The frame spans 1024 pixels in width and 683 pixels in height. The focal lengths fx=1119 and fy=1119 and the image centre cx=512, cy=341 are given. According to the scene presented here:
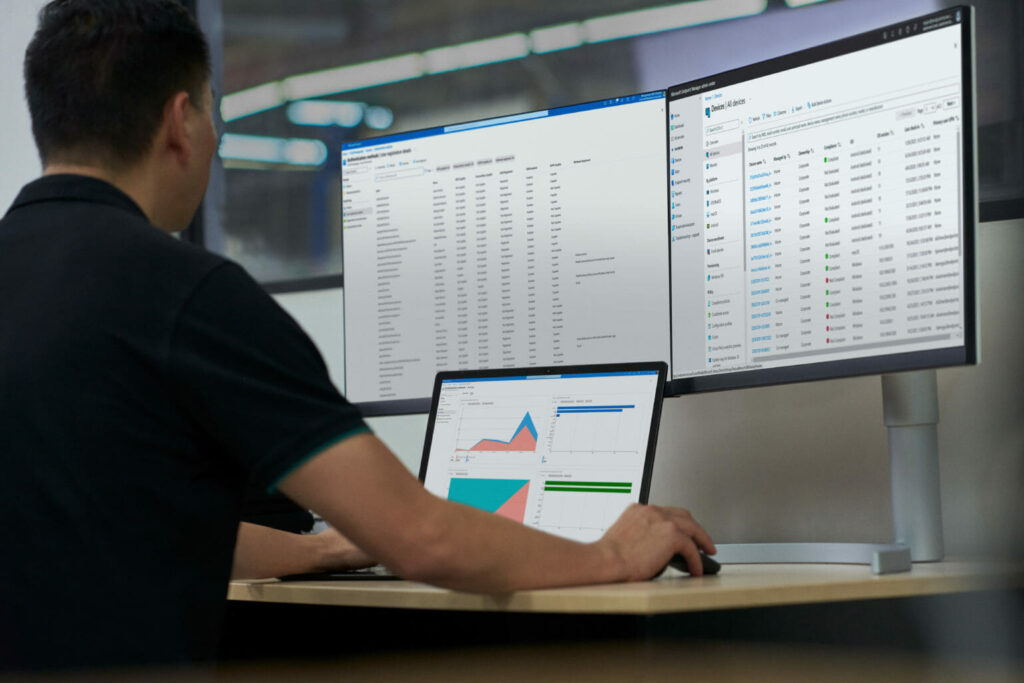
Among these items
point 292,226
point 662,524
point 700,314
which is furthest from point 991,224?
point 292,226

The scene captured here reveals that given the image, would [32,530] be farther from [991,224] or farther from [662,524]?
[991,224]

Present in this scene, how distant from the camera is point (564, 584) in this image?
1.05m

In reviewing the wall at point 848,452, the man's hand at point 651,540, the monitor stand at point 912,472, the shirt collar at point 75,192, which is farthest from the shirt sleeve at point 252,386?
the wall at point 848,452

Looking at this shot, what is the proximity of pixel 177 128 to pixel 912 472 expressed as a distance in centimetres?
91

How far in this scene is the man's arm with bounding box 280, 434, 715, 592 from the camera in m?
0.96

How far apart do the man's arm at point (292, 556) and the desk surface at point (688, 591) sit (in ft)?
0.10

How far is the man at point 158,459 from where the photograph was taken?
0.96 meters

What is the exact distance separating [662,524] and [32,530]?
1.97 ft

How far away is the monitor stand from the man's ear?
2.76 feet

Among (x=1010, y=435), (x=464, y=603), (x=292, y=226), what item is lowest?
(x=464, y=603)

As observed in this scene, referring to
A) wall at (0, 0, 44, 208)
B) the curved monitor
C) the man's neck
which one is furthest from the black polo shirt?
wall at (0, 0, 44, 208)

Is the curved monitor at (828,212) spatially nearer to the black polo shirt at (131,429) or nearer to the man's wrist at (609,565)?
the man's wrist at (609,565)

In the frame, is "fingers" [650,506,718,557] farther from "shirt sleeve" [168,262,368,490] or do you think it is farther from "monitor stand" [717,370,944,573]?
"shirt sleeve" [168,262,368,490]

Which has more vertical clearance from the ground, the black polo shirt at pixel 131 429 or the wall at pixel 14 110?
the wall at pixel 14 110
